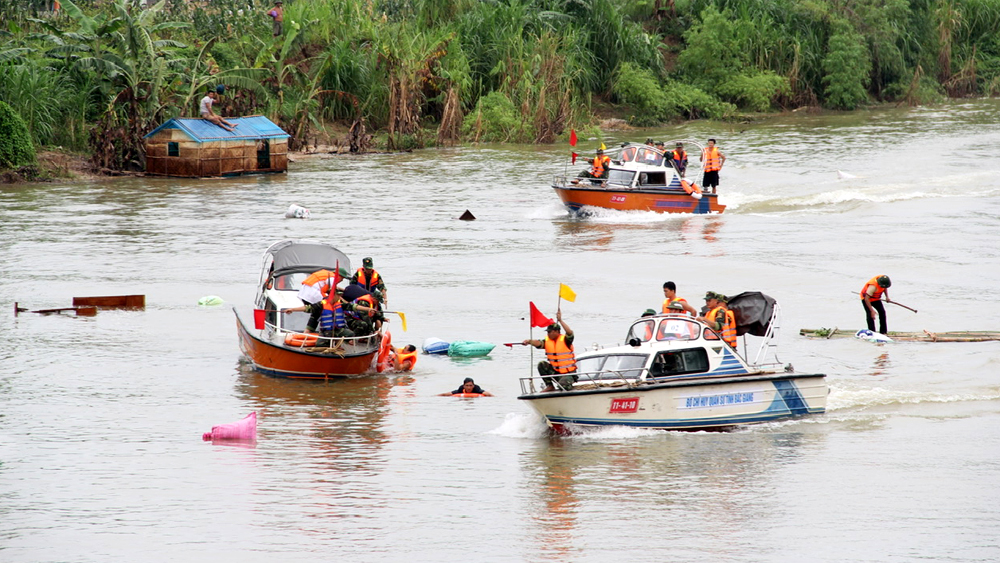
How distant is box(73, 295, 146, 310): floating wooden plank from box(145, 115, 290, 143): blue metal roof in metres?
19.3

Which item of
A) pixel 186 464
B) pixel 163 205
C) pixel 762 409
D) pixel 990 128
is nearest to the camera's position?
pixel 186 464

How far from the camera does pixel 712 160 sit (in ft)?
117

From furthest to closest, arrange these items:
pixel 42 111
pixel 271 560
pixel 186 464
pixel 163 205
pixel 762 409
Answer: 1. pixel 42 111
2. pixel 163 205
3. pixel 762 409
4. pixel 186 464
5. pixel 271 560

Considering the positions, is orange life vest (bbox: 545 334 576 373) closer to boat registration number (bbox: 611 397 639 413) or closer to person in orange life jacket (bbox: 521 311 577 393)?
person in orange life jacket (bbox: 521 311 577 393)

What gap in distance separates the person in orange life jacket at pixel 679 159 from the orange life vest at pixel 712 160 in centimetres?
62

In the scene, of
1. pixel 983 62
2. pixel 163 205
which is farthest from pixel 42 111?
pixel 983 62

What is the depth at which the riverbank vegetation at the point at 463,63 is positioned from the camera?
43.9 m

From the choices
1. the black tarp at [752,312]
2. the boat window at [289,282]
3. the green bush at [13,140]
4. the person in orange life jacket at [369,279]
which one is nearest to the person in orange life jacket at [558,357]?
the black tarp at [752,312]

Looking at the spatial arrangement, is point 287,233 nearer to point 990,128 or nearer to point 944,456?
point 944,456

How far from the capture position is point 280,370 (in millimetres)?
18922

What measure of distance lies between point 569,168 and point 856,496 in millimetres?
Result: 31166

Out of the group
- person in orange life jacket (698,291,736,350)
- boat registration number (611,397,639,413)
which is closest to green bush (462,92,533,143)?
person in orange life jacket (698,291,736,350)

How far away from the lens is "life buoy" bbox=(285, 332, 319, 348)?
18719mm

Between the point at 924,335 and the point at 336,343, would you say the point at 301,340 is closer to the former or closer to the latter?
the point at 336,343
